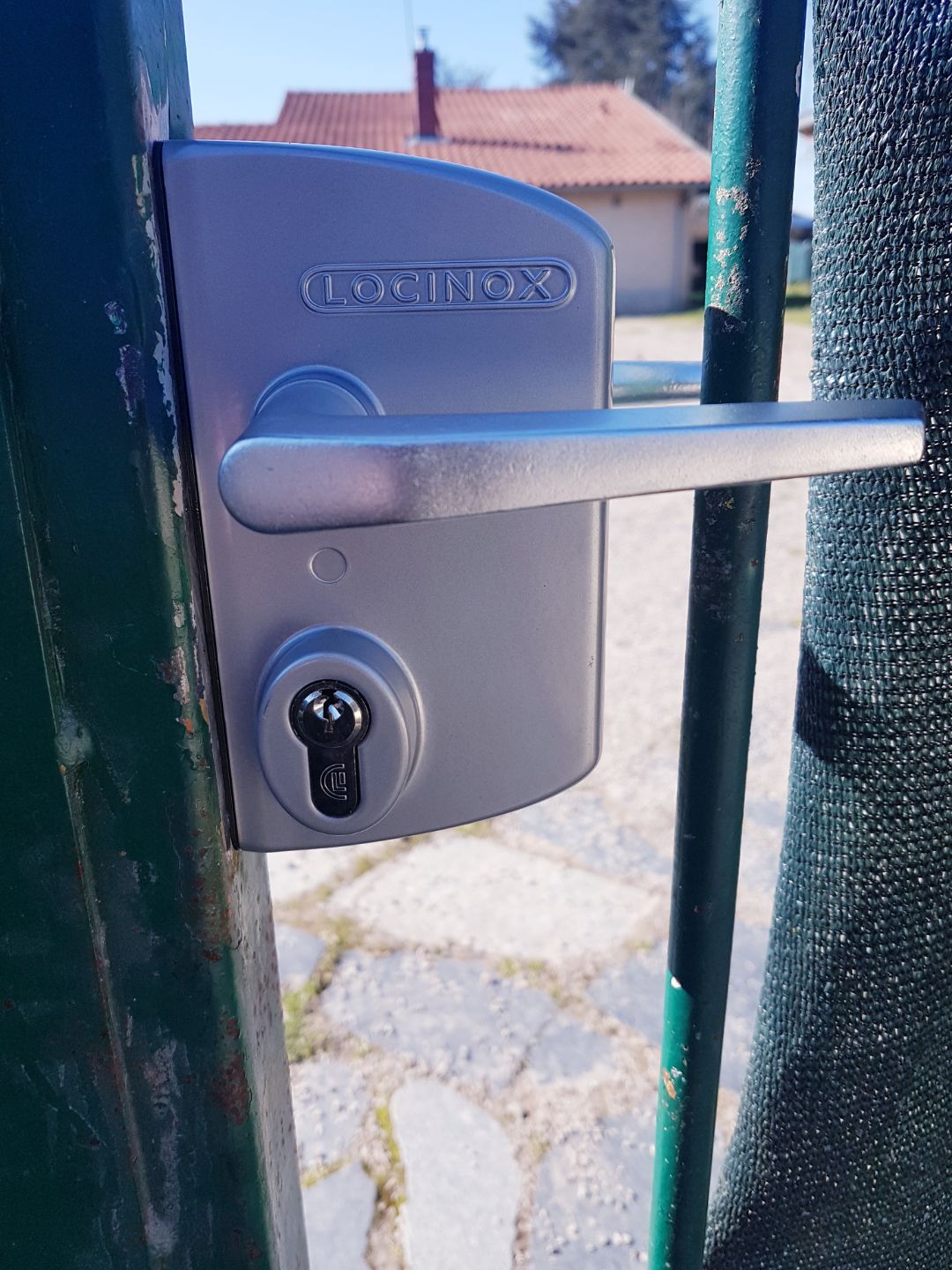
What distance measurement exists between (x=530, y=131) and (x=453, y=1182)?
19.2 meters

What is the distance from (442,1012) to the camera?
1.98 meters

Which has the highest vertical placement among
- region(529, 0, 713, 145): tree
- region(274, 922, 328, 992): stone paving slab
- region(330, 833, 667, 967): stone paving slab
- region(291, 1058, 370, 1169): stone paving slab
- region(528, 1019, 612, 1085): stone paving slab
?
region(529, 0, 713, 145): tree

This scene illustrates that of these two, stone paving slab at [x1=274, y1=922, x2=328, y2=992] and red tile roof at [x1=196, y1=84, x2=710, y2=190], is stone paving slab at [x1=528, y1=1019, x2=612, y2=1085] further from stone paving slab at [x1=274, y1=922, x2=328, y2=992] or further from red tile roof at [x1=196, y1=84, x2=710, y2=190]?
red tile roof at [x1=196, y1=84, x2=710, y2=190]

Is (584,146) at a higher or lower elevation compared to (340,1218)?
higher

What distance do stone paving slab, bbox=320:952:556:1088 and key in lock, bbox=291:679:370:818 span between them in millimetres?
1431

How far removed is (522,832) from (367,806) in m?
2.05

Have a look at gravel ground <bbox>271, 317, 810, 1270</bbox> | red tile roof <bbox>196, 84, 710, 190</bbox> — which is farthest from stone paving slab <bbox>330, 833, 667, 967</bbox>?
red tile roof <bbox>196, 84, 710, 190</bbox>

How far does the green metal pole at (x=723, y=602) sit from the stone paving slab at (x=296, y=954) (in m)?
1.36

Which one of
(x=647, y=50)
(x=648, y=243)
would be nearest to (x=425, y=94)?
(x=648, y=243)

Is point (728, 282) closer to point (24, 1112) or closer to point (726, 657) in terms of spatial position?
point (726, 657)

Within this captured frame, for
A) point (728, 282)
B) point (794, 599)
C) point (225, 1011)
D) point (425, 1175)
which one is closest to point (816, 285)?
point (728, 282)

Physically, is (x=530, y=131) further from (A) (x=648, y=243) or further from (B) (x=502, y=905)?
(B) (x=502, y=905)

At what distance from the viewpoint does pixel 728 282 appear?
0.61 m

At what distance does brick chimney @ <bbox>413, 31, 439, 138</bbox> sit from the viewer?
51.0 feet
